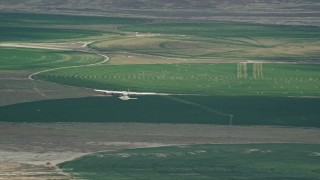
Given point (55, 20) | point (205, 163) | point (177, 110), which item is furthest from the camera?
point (55, 20)

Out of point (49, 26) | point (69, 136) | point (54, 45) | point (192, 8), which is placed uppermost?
point (69, 136)

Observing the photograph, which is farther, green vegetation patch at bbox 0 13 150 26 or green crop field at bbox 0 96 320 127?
green vegetation patch at bbox 0 13 150 26

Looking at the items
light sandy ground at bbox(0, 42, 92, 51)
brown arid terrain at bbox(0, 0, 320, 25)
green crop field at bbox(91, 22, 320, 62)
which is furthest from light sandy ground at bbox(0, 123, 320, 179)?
brown arid terrain at bbox(0, 0, 320, 25)

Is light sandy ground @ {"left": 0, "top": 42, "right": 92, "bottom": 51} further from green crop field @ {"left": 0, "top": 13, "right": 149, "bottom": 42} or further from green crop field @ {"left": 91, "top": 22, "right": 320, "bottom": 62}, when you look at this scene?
green crop field @ {"left": 0, "top": 13, "right": 149, "bottom": 42}

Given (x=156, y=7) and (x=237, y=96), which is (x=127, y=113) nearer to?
(x=237, y=96)

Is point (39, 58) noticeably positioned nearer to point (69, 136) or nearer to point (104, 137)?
point (69, 136)

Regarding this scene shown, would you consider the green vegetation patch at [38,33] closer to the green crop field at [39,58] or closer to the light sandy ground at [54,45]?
the light sandy ground at [54,45]

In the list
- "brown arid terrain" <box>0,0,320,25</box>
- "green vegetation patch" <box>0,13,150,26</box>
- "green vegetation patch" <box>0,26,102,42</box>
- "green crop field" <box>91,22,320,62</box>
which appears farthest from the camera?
"brown arid terrain" <box>0,0,320,25</box>

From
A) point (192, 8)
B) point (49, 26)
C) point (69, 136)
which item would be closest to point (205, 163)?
point (69, 136)
